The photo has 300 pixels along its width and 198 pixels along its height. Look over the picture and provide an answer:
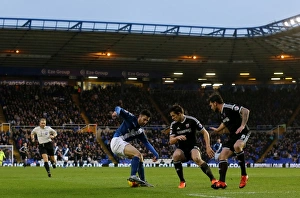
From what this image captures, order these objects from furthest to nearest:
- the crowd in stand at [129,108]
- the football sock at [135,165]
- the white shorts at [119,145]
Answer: the crowd in stand at [129,108] → the white shorts at [119,145] → the football sock at [135,165]

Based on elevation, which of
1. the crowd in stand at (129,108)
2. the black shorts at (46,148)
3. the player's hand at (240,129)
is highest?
the crowd in stand at (129,108)

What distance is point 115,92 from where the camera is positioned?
67938 millimetres

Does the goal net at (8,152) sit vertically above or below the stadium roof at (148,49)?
below

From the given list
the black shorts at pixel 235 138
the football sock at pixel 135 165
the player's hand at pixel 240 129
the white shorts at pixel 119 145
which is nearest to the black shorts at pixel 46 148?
the white shorts at pixel 119 145

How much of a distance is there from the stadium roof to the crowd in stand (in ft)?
7.55

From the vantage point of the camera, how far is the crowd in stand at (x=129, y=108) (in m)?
56.2

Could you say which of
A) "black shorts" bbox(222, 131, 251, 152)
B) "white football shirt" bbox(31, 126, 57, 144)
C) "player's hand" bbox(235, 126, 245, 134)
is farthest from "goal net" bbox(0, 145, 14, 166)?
"player's hand" bbox(235, 126, 245, 134)

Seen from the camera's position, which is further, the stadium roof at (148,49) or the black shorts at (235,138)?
the stadium roof at (148,49)

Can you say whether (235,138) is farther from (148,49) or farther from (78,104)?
(78,104)

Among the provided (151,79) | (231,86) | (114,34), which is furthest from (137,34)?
(231,86)

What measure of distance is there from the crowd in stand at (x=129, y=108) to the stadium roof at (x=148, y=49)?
230 centimetres

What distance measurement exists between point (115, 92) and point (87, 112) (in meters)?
6.03

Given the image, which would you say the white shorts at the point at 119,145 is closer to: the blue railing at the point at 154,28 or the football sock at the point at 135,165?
the football sock at the point at 135,165

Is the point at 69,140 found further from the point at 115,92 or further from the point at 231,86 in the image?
the point at 231,86
